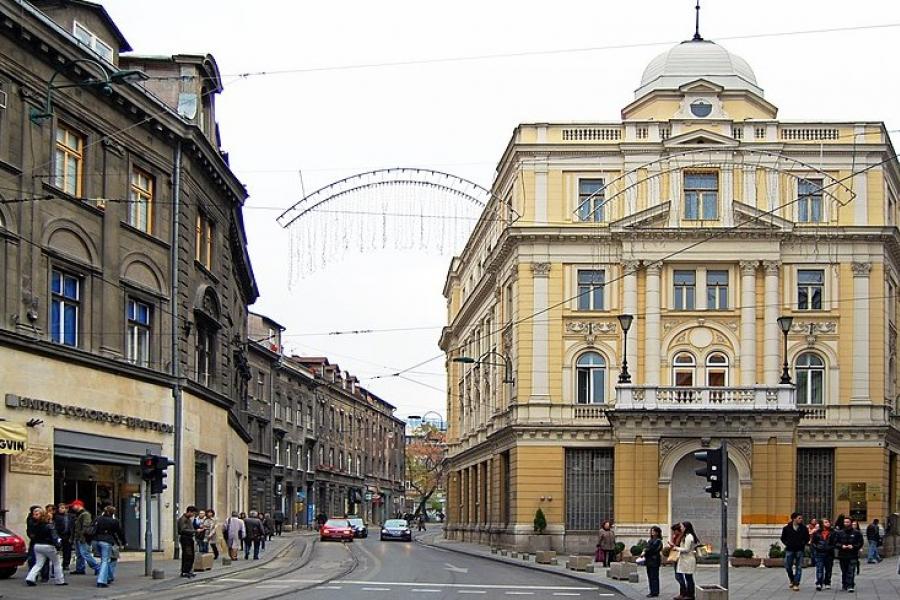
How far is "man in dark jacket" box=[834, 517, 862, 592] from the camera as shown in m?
30.3

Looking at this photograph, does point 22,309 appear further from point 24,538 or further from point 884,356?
point 884,356

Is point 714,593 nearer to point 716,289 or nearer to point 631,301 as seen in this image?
point 631,301

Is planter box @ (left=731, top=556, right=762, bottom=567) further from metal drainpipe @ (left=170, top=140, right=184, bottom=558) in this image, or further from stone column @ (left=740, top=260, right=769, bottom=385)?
metal drainpipe @ (left=170, top=140, right=184, bottom=558)

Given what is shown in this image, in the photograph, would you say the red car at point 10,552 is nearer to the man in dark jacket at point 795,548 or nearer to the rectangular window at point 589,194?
the man in dark jacket at point 795,548

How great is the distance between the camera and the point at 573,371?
55.7 m

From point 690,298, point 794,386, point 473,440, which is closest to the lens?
point 794,386

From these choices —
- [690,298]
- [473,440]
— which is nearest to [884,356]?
[690,298]

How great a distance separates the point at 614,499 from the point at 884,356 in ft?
40.9

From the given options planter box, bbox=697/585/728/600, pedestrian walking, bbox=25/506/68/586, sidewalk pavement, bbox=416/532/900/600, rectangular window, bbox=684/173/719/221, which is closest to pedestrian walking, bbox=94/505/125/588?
pedestrian walking, bbox=25/506/68/586

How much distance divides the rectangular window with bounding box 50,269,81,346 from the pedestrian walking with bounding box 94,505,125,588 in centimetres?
532

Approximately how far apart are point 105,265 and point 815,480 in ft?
104

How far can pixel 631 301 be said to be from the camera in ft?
180

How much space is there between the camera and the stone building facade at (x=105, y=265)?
29703 mm

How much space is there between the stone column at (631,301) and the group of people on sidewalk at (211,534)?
1665cm
